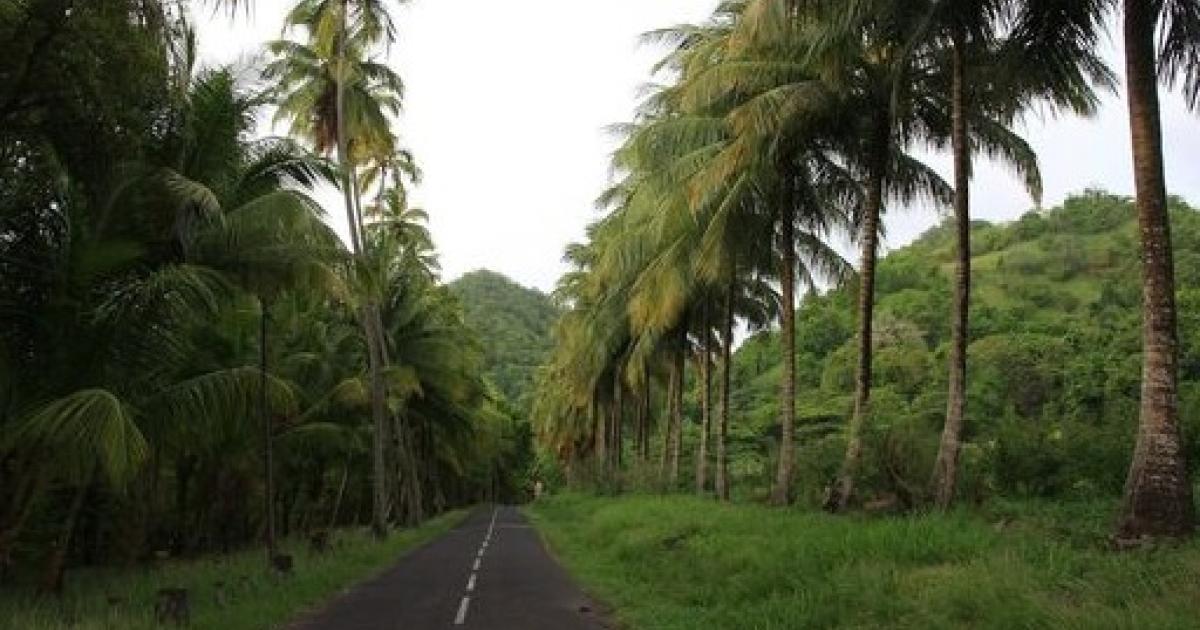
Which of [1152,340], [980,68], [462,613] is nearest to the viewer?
[1152,340]

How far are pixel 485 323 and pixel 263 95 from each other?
9424cm

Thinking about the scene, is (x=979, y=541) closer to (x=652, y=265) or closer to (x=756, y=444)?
(x=652, y=265)

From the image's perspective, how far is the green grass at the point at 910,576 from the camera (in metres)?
7.76

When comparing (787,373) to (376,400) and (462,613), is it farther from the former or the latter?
(376,400)

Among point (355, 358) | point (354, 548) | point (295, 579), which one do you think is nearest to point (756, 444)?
point (355, 358)

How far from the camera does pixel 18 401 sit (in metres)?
13.7

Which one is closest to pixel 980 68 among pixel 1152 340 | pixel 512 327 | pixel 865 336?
pixel 865 336

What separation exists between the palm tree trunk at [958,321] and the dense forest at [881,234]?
30 mm

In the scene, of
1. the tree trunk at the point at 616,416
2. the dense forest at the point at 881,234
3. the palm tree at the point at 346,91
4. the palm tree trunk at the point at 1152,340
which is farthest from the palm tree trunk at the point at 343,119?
the palm tree trunk at the point at 1152,340

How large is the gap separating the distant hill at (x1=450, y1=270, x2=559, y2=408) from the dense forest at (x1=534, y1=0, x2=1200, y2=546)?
74921 millimetres

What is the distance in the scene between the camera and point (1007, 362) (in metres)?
36.0

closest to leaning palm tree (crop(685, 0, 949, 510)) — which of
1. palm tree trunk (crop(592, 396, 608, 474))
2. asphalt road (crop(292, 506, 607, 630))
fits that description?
asphalt road (crop(292, 506, 607, 630))

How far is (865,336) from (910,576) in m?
7.87

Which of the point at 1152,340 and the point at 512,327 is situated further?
the point at 512,327
